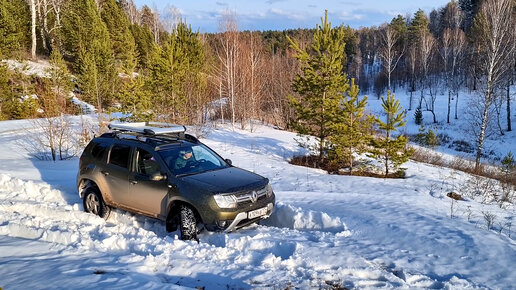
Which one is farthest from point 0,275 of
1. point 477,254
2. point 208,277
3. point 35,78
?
point 35,78

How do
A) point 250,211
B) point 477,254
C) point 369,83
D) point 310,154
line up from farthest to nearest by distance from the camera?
point 369,83 → point 310,154 → point 250,211 → point 477,254

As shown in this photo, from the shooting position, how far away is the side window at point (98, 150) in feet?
23.1

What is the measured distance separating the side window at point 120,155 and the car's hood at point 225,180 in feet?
4.92

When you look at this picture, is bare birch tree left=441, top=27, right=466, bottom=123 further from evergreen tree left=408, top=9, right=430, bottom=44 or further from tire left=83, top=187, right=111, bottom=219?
tire left=83, top=187, right=111, bottom=219

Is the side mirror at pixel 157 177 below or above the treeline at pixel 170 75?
below

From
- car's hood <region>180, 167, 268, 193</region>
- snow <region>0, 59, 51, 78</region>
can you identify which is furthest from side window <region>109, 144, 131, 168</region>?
snow <region>0, 59, 51, 78</region>

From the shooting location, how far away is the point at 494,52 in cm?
2075

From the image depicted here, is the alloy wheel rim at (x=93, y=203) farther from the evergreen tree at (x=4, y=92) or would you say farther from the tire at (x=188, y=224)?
the evergreen tree at (x=4, y=92)

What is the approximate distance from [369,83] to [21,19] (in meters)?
62.5

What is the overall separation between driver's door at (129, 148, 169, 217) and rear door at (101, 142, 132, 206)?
183 mm

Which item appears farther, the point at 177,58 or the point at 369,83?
the point at 369,83

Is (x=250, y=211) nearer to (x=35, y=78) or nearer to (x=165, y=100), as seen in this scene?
(x=165, y=100)

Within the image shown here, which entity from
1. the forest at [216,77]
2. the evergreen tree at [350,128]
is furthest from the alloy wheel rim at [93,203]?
the evergreen tree at [350,128]

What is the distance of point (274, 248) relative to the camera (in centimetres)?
520
